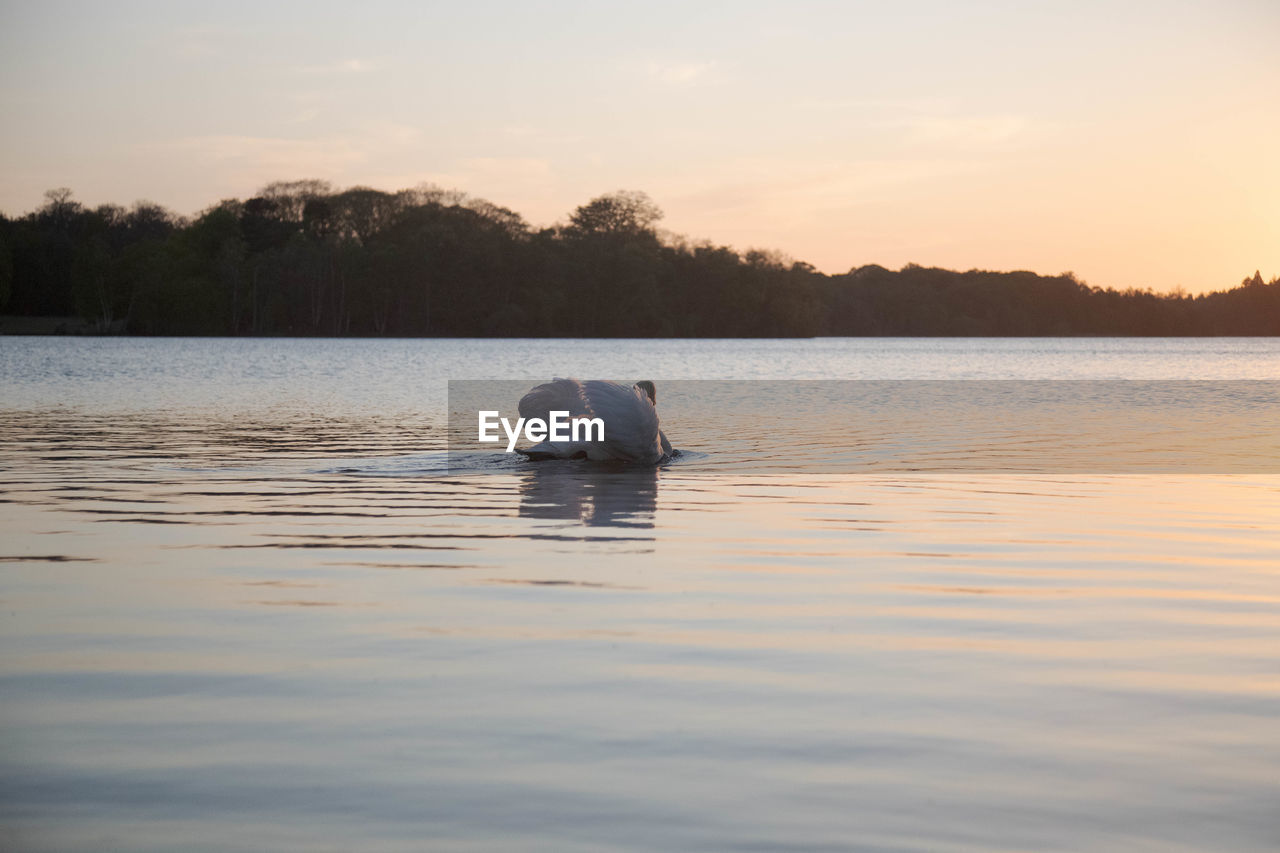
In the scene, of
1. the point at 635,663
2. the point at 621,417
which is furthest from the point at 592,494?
the point at 635,663

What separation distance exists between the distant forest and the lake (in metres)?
111

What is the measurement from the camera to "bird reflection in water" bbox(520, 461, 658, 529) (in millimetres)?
11172

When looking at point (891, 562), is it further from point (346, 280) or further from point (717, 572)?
point (346, 280)

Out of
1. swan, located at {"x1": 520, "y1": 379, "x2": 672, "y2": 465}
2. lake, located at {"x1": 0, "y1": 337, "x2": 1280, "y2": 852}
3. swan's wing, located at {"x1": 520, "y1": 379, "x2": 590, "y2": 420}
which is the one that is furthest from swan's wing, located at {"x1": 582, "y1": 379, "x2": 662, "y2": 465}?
lake, located at {"x1": 0, "y1": 337, "x2": 1280, "y2": 852}

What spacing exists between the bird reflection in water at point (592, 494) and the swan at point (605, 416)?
21 cm

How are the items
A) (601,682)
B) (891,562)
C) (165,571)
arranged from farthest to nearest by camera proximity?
(891,562) < (165,571) < (601,682)

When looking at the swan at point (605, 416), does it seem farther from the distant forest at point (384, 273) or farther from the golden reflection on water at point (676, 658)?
the distant forest at point (384, 273)

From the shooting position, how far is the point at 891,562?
879cm

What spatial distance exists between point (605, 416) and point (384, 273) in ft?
376

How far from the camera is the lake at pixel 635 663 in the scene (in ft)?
13.1

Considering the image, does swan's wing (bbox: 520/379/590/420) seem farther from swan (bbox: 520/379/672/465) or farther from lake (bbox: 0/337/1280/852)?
lake (bbox: 0/337/1280/852)

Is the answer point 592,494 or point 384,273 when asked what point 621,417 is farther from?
point 384,273

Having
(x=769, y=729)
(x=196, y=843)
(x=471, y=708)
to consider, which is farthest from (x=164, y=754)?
(x=769, y=729)

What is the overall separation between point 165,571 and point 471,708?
3943mm
